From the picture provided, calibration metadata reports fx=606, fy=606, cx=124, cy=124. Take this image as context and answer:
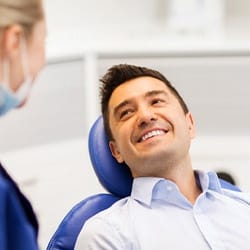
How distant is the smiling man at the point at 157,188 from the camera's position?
1.60 m

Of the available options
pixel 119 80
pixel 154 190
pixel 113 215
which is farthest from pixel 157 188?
pixel 119 80

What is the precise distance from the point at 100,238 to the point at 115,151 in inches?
12.7

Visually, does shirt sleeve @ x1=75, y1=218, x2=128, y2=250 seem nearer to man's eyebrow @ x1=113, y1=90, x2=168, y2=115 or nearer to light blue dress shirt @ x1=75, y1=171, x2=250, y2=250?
light blue dress shirt @ x1=75, y1=171, x2=250, y2=250

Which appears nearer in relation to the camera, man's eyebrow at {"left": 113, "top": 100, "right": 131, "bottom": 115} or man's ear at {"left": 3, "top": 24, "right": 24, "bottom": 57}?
man's ear at {"left": 3, "top": 24, "right": 24, "bottom": 57}

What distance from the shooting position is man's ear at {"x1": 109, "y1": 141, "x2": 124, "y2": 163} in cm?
179

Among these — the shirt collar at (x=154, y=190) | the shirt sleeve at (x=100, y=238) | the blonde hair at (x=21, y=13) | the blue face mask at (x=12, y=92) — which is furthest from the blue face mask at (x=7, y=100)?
the shirt collar at (x=154, y=190)

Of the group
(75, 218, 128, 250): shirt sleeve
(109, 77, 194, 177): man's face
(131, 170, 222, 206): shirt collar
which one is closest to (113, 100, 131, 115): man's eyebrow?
(109, 77, 194, 177): man's face

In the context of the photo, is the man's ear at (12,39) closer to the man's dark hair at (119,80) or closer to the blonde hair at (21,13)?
the blonde hair at (21,13)

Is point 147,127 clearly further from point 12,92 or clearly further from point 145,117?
point 12,92

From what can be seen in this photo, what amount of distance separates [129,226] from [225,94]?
113cm

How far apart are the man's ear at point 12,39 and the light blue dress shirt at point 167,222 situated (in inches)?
26.6

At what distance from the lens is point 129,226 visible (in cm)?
162

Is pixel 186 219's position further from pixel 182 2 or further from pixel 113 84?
pixel 182 2

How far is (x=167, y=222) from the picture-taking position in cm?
165
